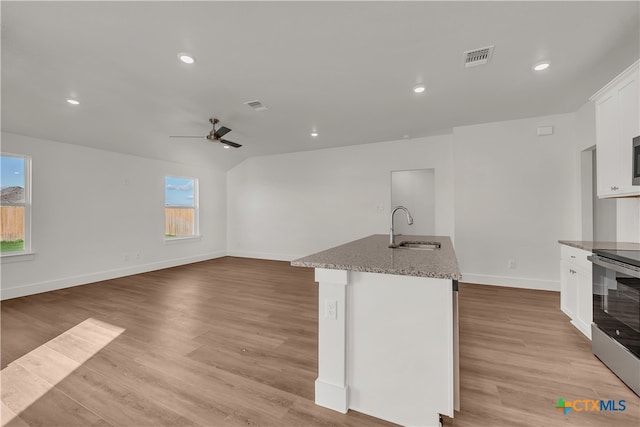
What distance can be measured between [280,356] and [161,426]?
0.97m

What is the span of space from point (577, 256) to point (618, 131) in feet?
3.86

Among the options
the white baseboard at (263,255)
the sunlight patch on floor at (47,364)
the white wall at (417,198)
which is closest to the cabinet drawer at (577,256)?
the white wall at (417,198)

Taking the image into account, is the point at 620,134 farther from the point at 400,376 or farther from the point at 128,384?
the point at 128,384

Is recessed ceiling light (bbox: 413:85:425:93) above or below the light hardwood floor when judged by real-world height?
above

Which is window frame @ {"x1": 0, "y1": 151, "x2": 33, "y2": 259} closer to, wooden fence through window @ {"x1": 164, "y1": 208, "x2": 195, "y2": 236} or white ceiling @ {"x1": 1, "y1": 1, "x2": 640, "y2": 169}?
white ceiling @ {"x1": 1, "y1": 1, "x2": 640, "y2": 169}

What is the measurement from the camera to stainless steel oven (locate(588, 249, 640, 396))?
6.08 feet

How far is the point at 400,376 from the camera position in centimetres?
162

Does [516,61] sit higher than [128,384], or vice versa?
[516,61]

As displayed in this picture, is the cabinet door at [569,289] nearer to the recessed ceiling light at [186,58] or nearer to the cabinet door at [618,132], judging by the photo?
the cabinet door at [618,132]

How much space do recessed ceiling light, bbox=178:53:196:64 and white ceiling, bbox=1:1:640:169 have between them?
0.21 feet

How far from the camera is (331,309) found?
174cm

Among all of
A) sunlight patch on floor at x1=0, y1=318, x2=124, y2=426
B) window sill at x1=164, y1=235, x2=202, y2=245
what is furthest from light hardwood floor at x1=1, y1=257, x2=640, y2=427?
window sill at x1=164, y1=235, x2=202, y2=245

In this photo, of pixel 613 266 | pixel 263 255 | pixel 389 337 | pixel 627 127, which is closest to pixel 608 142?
pixel 627 127

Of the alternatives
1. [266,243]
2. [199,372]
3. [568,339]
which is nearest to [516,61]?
[568,339]
